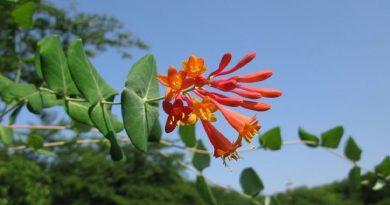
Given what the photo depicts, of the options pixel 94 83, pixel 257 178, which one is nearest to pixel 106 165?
pixel 257 178

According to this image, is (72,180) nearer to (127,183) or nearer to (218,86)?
(127,183)

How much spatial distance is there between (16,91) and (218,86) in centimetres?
54

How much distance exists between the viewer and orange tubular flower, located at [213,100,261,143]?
0.85m

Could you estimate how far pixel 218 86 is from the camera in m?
0.78

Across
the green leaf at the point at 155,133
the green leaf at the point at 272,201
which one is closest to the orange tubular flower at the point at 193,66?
the green leaf at the point at 155,133

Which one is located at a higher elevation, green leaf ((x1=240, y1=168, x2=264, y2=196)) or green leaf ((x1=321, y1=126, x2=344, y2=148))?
green leaf ((x1=321, y1=126, x2=344, y2=148))

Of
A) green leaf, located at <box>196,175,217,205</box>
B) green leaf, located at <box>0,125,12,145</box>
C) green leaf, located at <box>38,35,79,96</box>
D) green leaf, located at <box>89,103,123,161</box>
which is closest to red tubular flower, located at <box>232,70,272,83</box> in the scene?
green leaf, located at <box>89,103,123,161</box>

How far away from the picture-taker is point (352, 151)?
172 centimetres

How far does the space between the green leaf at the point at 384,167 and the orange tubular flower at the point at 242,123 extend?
84cm

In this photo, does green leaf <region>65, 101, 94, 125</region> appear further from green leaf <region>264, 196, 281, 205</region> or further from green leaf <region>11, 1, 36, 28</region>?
green leaf <region>264, 196, 281, 205</region>

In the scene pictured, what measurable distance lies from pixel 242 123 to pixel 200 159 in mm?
786

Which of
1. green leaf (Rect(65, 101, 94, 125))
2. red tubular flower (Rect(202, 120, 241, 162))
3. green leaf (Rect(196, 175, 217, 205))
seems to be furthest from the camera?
green leaf (Rect(196, 175, 217, 205))

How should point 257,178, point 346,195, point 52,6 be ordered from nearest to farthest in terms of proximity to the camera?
point 257,178 → point 346,195 → point 52,6

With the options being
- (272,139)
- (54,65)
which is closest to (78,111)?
(54,65)
